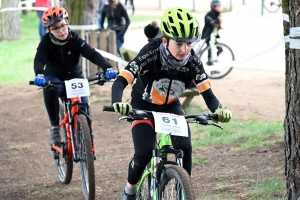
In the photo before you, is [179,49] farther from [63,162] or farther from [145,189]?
[63,162]

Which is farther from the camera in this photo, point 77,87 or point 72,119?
point 72,119

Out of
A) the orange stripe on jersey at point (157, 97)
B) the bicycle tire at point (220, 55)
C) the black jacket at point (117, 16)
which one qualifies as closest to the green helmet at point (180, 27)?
the orange stripe on jersey at point (157, 97)

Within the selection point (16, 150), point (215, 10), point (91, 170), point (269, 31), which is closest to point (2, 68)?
point (215, 10)

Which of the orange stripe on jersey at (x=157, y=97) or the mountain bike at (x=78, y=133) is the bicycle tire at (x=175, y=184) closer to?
the orange stripe on jersey at (x=157, y=97)

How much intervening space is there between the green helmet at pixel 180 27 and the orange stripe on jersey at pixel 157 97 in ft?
1.66

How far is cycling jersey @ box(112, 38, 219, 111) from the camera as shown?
196 inches

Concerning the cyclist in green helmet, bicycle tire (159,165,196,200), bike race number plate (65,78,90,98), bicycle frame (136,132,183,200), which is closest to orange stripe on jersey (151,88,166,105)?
the cyclist in green helmet

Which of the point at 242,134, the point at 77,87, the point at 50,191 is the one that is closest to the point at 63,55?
the point at 77,87

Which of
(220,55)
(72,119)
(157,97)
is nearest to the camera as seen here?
(157,97)

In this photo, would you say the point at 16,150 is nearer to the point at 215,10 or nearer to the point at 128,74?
the point at 128,74

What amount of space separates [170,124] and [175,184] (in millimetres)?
397

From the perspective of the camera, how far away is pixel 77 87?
21.9 ft

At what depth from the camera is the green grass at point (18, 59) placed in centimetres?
1627

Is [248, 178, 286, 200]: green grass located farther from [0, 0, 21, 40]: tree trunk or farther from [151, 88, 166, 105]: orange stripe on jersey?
[0, 0, 21, 40]: tree trunk
